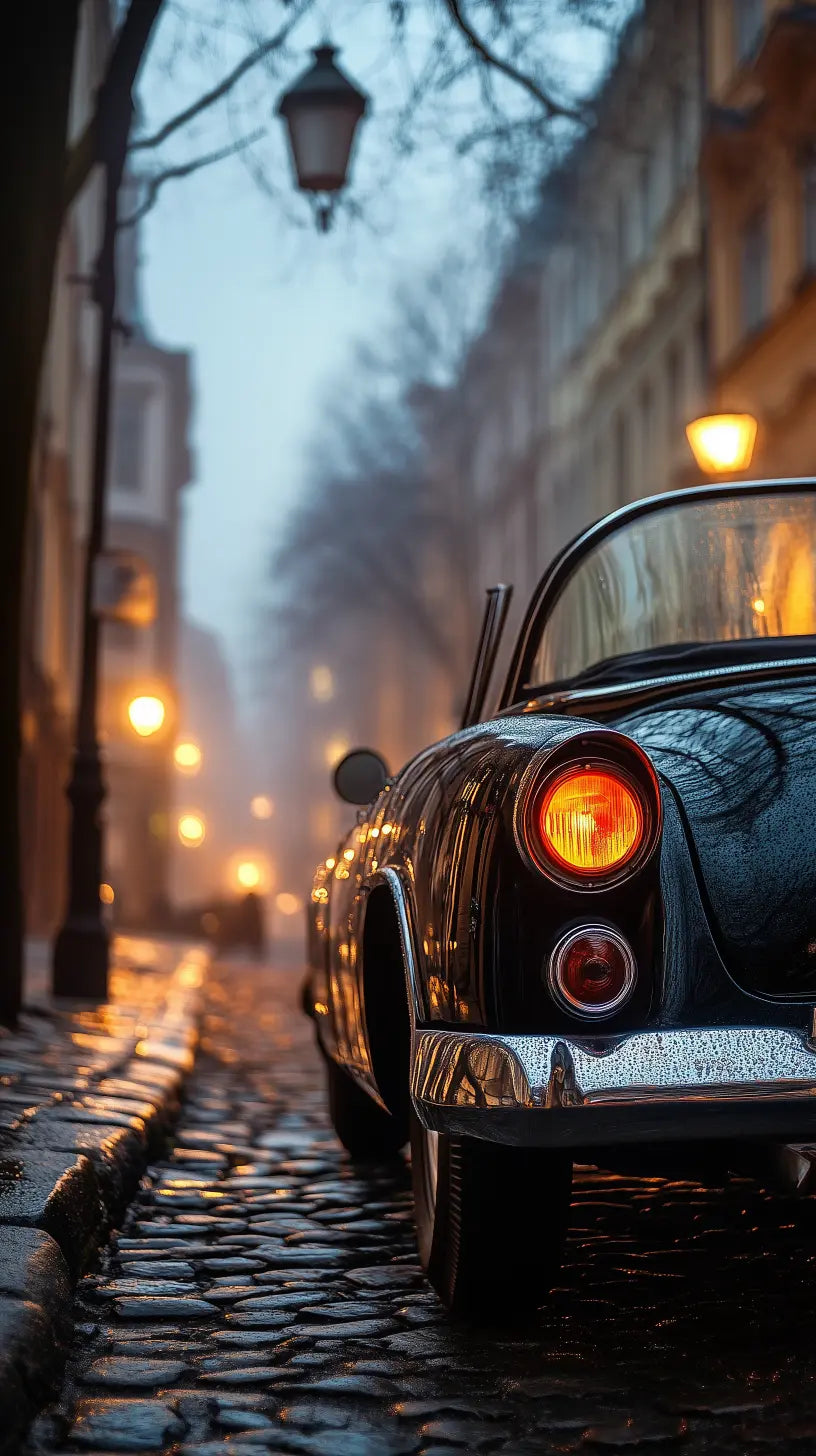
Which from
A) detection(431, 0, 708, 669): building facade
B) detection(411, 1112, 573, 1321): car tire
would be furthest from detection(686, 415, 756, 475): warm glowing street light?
detection(411, 1112, 573, 1321): car tire

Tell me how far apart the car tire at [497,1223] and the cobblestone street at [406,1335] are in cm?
5

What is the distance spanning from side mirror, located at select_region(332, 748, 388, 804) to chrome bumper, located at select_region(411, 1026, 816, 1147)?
7.29 feet

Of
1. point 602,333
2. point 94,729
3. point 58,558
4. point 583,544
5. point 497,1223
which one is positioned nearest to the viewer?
point 497,1223

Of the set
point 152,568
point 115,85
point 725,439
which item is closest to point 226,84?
point 115,85

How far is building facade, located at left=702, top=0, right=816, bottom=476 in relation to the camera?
19438mm

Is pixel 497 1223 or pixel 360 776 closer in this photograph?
pixel 497 1223

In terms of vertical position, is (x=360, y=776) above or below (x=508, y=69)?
below

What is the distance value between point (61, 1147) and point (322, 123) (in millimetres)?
6521

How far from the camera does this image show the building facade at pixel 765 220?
19.4 metres

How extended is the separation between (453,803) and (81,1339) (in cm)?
127

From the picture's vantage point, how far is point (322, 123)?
33.6ft

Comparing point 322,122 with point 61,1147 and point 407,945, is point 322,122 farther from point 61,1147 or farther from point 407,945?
point 407,945

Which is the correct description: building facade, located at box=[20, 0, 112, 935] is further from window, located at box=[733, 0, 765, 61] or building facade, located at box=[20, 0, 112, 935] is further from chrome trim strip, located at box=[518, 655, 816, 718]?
chrome trim strip, located at box=[518, 655, 816, 718]

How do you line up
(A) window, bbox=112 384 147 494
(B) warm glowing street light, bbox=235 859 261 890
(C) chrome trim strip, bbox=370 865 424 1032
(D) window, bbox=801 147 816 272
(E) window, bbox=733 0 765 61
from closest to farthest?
1. (C) chrome trim strip, bbox=370 865 424 1032
2. (D) window, bbox=801 147 816 272
3. (E) window, bbox=733 0 765 61
4. (B) warm glowing street light, bbox=235 859 261 890
5. (A) window, bbox=112 384 147 494
